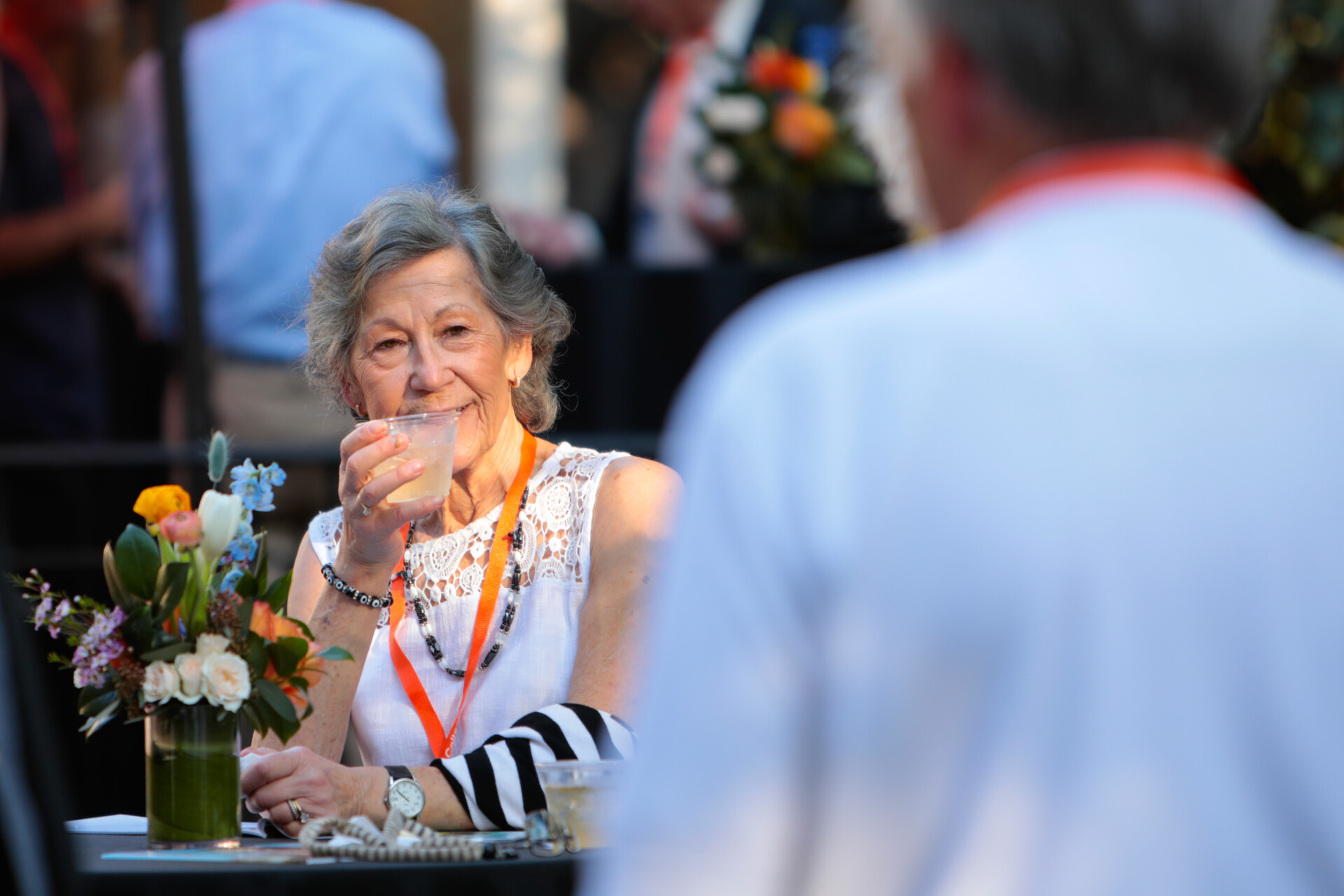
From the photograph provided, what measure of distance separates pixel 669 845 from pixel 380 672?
1.87m

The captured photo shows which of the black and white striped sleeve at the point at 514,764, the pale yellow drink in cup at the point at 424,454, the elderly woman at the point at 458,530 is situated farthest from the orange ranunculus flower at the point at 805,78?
the black and white striped sleeve at the point at 514,764

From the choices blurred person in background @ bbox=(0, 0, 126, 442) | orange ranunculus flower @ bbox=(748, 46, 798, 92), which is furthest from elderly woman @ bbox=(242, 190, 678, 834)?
blurred person in background @ bbox=(0, 0, 126, 442)

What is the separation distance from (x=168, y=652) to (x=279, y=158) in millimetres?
2672

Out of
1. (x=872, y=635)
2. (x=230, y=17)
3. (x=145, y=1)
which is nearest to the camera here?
(x=872, y=635)

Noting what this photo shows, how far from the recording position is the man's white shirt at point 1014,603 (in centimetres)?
80

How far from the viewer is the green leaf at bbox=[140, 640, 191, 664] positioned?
2037mm

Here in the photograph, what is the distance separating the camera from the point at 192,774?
2.08 metres

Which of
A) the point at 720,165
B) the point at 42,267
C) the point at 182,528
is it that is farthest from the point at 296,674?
the point at 42,267

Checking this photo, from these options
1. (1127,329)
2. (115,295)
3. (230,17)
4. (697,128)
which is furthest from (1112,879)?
(115,295)

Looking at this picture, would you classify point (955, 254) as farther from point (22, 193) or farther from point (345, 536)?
point (22, 193)

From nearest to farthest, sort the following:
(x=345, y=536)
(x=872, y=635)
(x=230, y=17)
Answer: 1. (x=872, y=635)
2. (x=345, y=536)
3. (x=230, y=17)

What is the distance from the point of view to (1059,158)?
89 cm

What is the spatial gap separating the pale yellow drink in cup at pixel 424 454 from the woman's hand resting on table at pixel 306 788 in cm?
41

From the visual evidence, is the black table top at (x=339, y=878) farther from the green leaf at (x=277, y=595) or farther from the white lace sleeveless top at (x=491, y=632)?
the white lace sleeveless top at (x=491, y=632)
